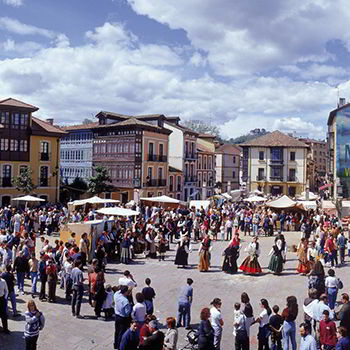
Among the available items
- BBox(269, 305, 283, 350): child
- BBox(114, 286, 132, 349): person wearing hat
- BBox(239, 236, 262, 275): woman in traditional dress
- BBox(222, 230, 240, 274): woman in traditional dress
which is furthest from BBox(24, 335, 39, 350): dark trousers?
BBox(239, 236, 262, 275): woman in traditional dress

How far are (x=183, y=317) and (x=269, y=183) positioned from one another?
6048 cm

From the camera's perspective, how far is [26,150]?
4281 centimetres

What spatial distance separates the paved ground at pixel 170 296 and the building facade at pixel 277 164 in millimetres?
48149

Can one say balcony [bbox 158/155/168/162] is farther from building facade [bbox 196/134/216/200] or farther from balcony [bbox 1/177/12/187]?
balcony [bbox 1/177/12/187]

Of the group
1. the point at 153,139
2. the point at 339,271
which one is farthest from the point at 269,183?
the point at 339,271

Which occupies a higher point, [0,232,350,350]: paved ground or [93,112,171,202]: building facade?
[93,112,171,202]: building facade

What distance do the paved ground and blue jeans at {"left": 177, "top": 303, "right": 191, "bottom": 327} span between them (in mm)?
270

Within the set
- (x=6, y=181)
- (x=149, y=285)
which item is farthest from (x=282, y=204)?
(x=6, y=181)

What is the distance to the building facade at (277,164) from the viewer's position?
227 ft

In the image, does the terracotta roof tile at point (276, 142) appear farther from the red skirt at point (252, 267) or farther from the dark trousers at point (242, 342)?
the dark trousers at point (242, 342)

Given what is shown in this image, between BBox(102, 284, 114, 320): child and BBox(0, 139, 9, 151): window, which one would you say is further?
BBox(0, 139, 9, 151): window

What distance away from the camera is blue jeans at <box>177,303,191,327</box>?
11.8 m

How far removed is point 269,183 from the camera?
7069 cm

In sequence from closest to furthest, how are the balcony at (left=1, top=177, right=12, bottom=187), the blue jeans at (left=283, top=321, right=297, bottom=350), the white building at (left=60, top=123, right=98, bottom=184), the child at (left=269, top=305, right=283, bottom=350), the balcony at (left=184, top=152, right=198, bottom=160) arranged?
the blue jeans at (left=283, top=321, right=297, bottom=350) < the child at (left=269, top=305, right=283, bottom=350) < the balcony at (left=1, top=177, right=12, bottom=187) < the white building at (left=60, top=123, right=98, bottom=184) < the balcony at (left=184, top=152, right=198, bottom=160)
